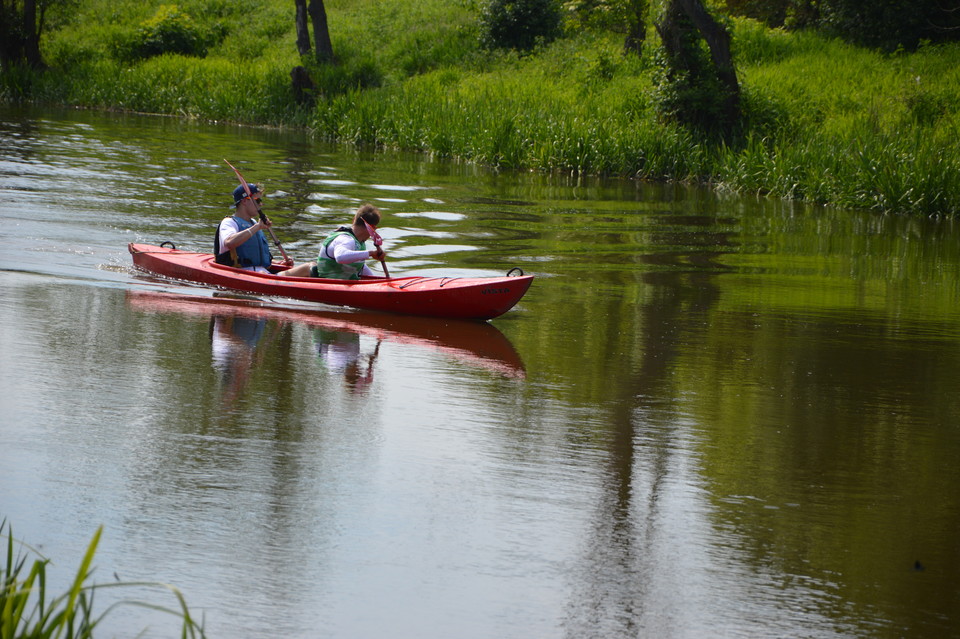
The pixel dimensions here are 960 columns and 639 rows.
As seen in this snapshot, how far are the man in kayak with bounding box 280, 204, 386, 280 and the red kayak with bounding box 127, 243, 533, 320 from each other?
0.21 meters

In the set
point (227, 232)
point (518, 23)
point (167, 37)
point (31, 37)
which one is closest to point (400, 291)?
point (227, 232)

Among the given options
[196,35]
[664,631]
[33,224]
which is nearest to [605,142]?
[33,224]

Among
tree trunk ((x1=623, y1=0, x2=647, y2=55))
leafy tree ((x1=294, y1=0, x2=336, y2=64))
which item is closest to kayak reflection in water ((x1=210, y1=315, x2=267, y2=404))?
tree trunk ((x1=623, y1=0, x2=647, y2=55))

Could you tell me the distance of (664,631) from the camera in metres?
4.30

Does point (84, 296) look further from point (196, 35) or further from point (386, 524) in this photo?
point (196, 35)

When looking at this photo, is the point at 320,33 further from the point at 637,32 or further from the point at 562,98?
the point at 562,98

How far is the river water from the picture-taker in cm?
453

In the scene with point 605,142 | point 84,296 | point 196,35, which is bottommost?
point 84,296

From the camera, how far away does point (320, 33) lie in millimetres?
30969

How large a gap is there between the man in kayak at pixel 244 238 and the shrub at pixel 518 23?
855 inches

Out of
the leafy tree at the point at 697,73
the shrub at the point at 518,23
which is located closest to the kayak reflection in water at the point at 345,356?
the leafy tree at the point at 697,73

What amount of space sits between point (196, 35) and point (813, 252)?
27.7 m

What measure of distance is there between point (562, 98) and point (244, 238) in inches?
628

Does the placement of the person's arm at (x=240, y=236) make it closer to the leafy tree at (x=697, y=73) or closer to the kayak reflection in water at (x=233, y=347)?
the kayak reflection in water at (x=233, y=347)
